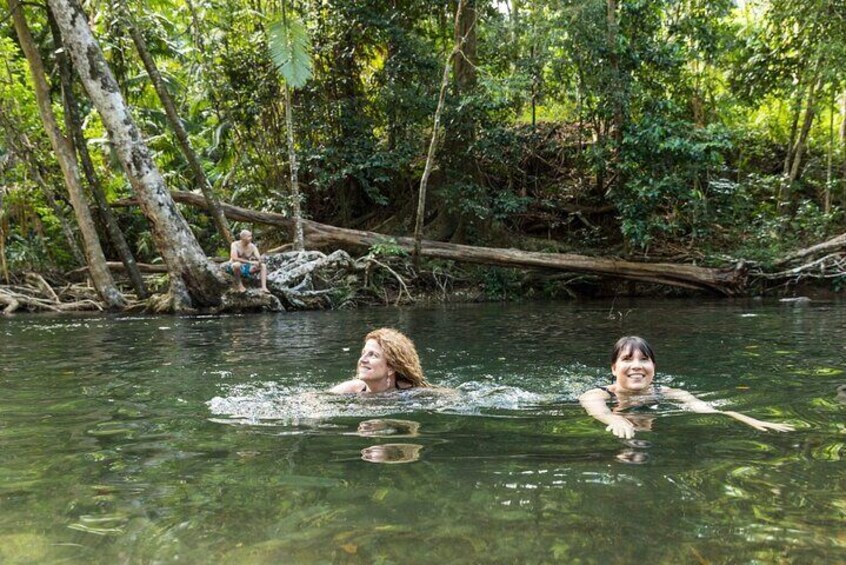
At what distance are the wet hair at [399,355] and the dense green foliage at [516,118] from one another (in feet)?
32.9

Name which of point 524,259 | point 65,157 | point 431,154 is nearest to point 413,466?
point 431,154

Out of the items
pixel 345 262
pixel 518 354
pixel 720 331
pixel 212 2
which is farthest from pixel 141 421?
Result: pixel 212 2

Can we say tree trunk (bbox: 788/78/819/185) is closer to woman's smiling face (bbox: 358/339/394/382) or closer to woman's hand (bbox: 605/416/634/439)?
woman's smiling face (bbox: 358/339/394/382)

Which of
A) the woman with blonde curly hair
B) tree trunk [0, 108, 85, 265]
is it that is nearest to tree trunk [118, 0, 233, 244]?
tree trunk [0, 108, 85, 265]

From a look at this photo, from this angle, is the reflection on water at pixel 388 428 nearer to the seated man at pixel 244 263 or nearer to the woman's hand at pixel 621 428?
the woman's hand at pixel 621 428

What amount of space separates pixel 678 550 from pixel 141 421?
3420 mm

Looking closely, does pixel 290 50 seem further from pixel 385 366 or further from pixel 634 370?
pixel 634 370

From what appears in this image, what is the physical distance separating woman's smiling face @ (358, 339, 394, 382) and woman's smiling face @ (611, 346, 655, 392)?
1.72 m

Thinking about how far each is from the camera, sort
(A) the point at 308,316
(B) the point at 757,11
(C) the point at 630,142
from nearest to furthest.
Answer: (A) the point at 308,316, (C) the point at 630,142, (B) the point at 757,11

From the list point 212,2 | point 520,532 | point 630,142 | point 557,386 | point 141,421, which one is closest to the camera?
point 520,532

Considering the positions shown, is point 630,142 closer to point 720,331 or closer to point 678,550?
point 720,331

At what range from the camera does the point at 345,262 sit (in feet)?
52.6

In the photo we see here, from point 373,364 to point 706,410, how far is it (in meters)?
2.30

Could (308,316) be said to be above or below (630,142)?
below
